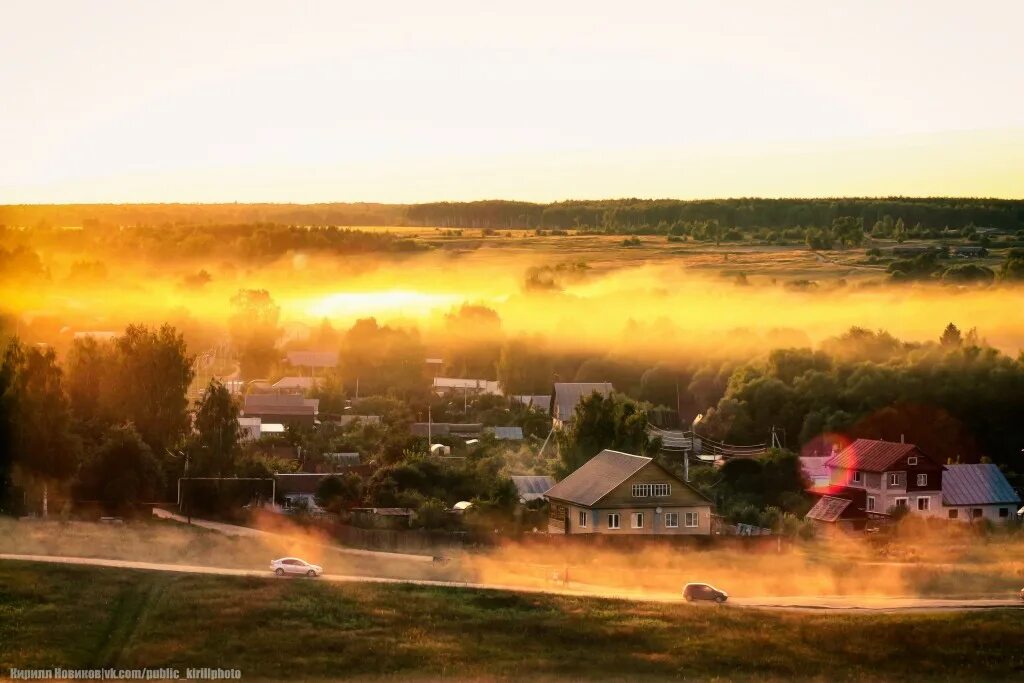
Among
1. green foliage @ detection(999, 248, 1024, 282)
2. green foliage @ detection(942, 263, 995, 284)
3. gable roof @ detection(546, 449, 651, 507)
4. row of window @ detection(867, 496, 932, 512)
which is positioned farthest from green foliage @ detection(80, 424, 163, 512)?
green foliage @ detection(999, 248, 1024, 282)

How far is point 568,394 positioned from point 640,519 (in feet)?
128

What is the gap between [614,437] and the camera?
61.9 m

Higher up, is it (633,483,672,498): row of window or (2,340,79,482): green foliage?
(2,340,79,482): green foliage

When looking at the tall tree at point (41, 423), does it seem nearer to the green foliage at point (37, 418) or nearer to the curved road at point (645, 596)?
the green foliage at point (37, 418)

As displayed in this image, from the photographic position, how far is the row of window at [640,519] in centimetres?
5281

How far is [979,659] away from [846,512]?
22.1m

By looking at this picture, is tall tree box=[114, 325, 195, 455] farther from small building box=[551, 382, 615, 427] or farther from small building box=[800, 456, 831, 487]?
small building box=[551, 382, 615, 427]

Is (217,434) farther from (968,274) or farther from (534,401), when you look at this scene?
(968,274)

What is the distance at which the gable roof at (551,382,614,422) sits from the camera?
293 ft

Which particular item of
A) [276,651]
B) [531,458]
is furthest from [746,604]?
[531,458]

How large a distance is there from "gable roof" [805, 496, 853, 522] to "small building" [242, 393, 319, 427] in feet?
99.4

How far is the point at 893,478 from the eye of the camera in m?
60.1

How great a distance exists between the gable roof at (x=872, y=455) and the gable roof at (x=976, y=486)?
6.45 ft

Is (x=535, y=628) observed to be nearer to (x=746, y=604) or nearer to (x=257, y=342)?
(x=746, y=604)
